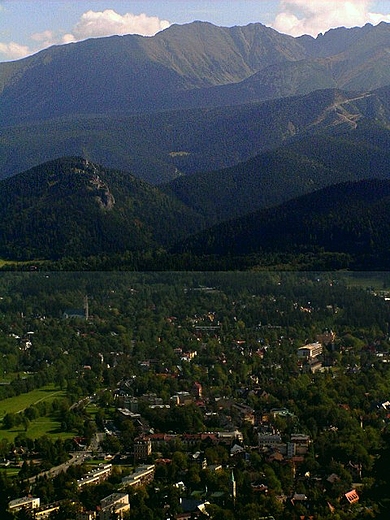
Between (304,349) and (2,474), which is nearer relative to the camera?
(2,474)

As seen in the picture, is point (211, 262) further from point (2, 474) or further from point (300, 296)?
point (2, 474)

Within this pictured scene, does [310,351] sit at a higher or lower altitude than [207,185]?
lower

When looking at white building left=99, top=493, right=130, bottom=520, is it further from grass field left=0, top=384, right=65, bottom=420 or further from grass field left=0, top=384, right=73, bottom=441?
grass field left=0, top=384, right=65, bottom=420

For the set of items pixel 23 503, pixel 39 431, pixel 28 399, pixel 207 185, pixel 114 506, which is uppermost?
pixel 207 185

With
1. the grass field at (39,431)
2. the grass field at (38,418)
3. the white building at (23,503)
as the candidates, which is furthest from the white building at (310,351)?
the white building at (23,503)

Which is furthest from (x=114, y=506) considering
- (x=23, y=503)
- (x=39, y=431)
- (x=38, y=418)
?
(x=38, y=418)

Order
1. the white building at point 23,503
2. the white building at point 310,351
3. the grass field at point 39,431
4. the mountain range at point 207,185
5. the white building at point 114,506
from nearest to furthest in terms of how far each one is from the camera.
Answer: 1. the white building at point 114,506
2. the white building at point 23,503
3. the grass field at point 39,431
4. the white building at point 310,351
5. the mountain range at point 207,185

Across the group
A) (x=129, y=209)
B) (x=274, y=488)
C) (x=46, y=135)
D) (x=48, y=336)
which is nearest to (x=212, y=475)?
(x=274, y=488)

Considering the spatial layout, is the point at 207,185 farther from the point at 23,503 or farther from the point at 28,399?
the point at 23,503

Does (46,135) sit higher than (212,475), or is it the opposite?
(46,135)

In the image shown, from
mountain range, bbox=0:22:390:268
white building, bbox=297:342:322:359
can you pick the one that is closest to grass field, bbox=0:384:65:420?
white building, bbox=297:342:322:359

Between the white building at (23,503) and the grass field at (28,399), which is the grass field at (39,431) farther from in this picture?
the white building at (23,503)
